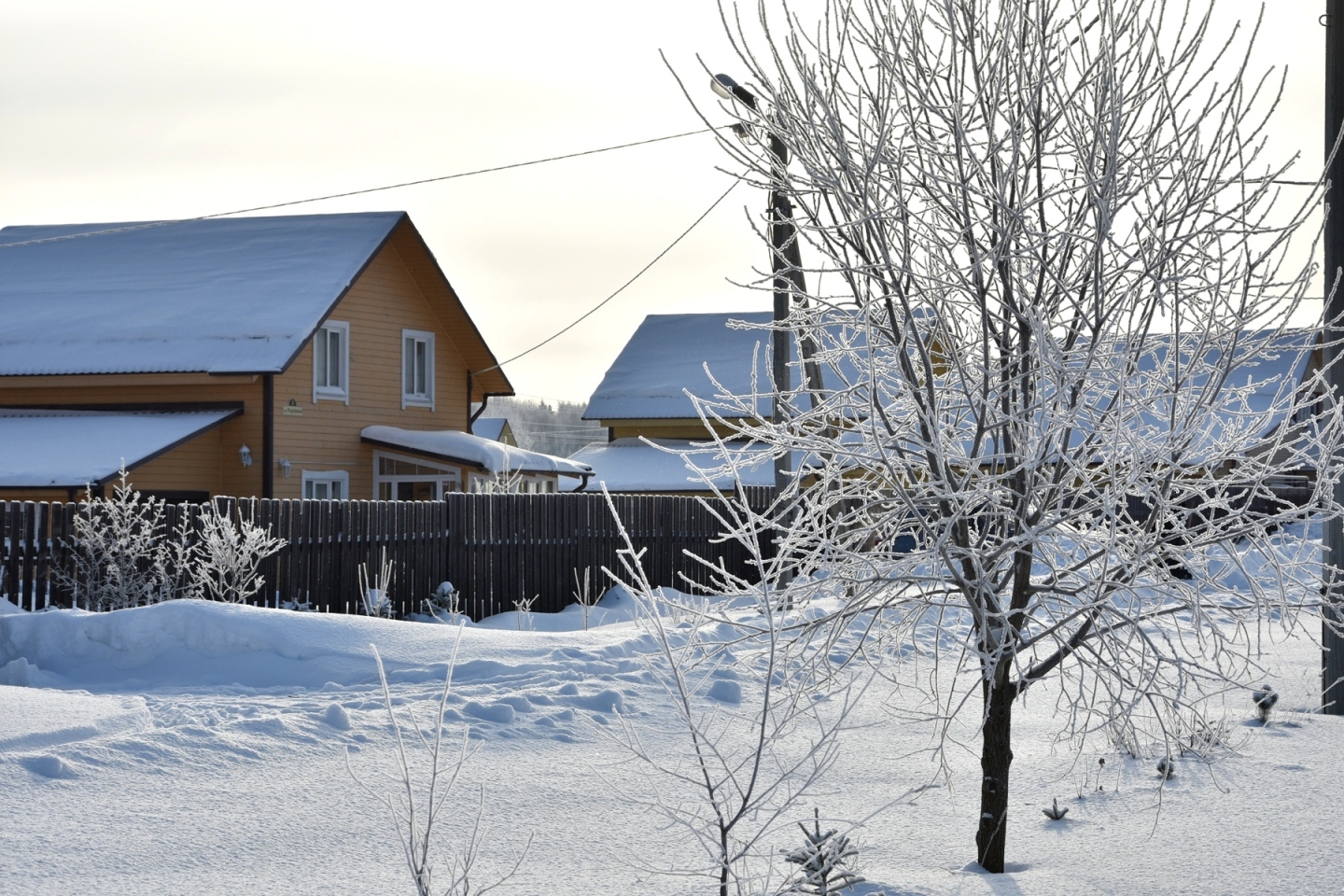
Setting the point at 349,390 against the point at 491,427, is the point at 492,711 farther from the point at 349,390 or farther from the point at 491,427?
the point at 491,427

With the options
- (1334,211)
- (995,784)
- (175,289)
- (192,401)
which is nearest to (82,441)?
(192,401)

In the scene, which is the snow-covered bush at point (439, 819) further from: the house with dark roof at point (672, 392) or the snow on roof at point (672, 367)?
the snow on roof at point (672, 367)

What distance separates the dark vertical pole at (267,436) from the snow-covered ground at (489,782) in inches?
433

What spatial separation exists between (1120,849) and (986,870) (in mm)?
665

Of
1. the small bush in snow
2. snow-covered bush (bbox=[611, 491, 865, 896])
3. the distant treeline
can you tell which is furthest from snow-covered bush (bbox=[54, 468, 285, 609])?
the distant treeline

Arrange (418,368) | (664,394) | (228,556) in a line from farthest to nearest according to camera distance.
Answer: (664,394), (418,368), (228,556)

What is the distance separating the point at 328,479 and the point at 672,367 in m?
14.4

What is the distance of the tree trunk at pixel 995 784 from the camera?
4.76 metres

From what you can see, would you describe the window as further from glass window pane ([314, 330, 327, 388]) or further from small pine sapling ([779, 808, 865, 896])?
small pine sapling ([779, 808, 865, 896])

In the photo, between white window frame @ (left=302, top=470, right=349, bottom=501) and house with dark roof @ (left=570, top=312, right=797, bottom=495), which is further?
house with dark roof @ (left=570, top=312, right=797, bottom=495)

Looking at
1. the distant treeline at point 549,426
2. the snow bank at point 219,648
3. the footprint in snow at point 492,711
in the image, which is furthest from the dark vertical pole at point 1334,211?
the distant treeline at point 549,426

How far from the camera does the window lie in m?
23.7

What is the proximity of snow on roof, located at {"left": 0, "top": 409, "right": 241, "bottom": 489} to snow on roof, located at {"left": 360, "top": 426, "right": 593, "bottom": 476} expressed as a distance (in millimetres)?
3004

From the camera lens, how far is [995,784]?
Result: 4801 millimetres
